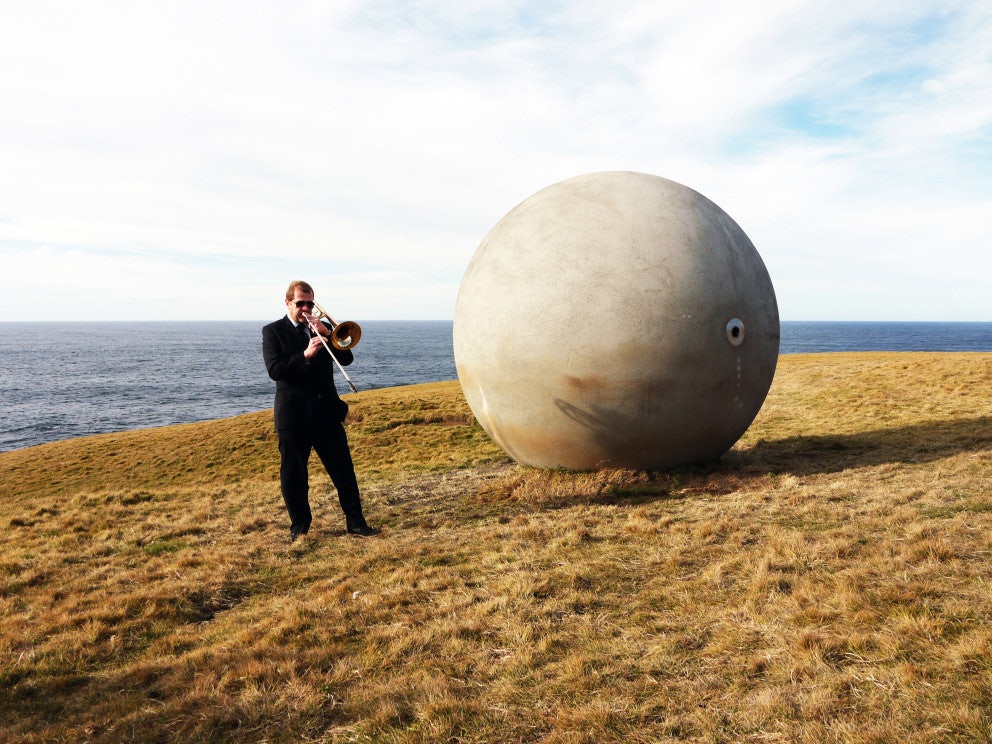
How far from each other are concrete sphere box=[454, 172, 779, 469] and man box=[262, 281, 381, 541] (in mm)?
2056

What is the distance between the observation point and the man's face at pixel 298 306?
6660 millimetres

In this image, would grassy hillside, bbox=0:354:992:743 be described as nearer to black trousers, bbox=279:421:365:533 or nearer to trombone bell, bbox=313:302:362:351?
black trousers, bbox=279:421:365:533

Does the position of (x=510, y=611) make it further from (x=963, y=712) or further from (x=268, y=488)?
→ (x=268, y=488)

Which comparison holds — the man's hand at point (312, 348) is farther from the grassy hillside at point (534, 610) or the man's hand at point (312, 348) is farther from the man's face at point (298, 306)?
the grassy hillside at point (534, 610)

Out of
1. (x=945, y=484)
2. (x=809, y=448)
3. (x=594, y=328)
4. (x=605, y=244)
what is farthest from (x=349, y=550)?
(x=809, y=448)

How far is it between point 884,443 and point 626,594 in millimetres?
7254

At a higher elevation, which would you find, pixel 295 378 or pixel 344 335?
pixel 344 335

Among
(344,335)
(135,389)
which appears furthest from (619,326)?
(135,389)

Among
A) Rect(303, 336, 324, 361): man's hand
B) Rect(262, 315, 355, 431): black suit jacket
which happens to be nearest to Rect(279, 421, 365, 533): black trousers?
Rect(262, 315, 355, 431): black suit jacket

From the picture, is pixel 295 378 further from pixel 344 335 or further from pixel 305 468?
pixel 305 468

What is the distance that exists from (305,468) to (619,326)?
150 inches

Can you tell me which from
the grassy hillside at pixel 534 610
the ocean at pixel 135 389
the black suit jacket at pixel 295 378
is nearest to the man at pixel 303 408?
the black suit jacket at pixel 295 378

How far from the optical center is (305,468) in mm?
6824

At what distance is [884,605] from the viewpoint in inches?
168
